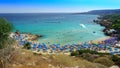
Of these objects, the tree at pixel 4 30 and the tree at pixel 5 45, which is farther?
the tree at pixel 4 30

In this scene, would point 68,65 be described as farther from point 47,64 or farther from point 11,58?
point 11,58

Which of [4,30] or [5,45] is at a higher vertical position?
[4,30]

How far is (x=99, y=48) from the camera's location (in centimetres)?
4347

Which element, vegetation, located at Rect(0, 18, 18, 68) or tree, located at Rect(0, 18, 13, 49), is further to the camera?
tree, located at Rect(0, 18, 13, 49)

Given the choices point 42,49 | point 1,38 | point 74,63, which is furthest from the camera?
point 42,49

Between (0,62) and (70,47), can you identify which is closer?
(0,62)

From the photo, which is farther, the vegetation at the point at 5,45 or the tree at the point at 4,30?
the tree at the point at 4,30

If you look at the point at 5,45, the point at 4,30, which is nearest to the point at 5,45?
the point at 5,45

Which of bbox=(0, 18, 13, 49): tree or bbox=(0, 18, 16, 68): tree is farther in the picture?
bbox=(0, 18, 13, 49): tree

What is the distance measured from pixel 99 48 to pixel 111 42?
26.9ft

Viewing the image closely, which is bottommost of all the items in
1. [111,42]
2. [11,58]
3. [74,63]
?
[111,42]

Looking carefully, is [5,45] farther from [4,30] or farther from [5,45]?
[4,30]

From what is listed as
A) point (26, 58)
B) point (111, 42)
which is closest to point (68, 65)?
point (26, 58)

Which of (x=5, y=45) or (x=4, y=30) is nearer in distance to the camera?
(x=5, y=45)
